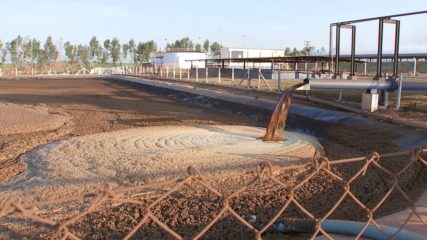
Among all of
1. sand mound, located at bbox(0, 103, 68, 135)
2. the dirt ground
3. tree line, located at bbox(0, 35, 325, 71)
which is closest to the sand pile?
the dirt ground

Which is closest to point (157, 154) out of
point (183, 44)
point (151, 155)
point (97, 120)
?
point (151, 155)

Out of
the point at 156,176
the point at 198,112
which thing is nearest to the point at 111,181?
the point at 156,176

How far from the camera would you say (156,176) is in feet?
25.3

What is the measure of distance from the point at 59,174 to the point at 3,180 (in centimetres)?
86

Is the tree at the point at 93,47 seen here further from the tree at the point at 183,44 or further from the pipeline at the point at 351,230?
the pipeline at the point at 351,230

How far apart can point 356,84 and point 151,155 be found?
7.28 metres

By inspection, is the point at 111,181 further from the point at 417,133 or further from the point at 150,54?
the point at 150,54

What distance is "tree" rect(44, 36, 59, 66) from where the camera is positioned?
85438 millimetres

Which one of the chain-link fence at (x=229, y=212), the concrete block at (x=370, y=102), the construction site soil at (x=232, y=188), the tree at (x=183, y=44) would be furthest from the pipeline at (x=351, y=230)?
the tree at (x=183, y=44)

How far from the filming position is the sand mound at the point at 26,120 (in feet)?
43.3

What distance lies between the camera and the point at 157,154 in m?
9.15

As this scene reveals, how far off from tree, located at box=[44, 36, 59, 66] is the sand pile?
7878cm

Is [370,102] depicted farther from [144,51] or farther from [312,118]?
[144,51]

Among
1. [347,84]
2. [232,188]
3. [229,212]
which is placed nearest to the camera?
[229,212]
